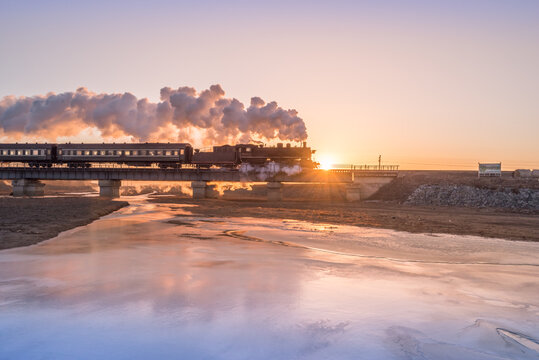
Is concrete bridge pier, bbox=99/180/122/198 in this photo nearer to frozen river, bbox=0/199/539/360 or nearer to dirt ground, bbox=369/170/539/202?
dirt ground, bbox=369/170/539/202

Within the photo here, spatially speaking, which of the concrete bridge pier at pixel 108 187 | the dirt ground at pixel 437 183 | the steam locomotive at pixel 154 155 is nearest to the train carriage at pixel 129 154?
the steam locomotive at pixel 154 155

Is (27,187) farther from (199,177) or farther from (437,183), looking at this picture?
(437,183)

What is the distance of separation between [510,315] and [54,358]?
1122 cm

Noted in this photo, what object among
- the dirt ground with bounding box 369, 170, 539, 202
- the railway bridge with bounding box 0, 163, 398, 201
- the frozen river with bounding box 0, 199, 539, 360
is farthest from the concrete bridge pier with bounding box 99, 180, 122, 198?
the frozen river with bounding box 0, 199, 539, 360

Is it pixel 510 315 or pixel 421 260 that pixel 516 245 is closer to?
pixel 421 260

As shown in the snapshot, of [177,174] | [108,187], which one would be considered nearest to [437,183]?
[177,174]

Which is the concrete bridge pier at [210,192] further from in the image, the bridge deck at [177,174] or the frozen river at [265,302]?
the frozen river at [265,302]

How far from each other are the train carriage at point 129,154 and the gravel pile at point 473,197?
121ft

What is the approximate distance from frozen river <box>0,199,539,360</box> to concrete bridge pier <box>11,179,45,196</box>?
60.7m

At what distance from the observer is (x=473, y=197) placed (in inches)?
2013

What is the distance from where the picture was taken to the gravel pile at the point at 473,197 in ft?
155

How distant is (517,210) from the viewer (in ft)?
145

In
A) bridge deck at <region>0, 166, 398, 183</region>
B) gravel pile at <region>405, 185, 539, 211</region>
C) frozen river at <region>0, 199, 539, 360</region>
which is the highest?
bridge deck at <region>0, 166, 398, 183</region>

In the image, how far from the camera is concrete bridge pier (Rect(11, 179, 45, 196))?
233 ft
